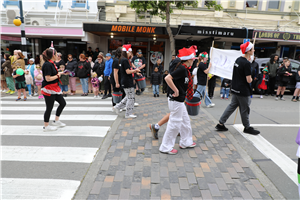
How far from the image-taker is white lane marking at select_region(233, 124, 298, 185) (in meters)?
3.46

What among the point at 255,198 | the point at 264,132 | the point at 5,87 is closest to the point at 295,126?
the point at 264,132

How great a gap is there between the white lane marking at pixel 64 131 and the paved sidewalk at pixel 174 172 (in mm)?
663

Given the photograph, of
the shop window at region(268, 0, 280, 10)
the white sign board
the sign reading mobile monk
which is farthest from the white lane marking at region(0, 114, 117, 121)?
the shop window at region(268, 0, 280, 10)

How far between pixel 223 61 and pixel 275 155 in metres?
4.63

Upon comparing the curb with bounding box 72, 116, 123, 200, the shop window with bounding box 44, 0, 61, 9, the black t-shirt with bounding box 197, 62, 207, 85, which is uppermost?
the shop window with bounding box 44, 0, 61, 9

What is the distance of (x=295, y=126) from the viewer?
593cm

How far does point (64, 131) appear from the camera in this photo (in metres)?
5.26

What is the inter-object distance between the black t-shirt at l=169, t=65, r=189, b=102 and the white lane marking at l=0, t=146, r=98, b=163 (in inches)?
76.7

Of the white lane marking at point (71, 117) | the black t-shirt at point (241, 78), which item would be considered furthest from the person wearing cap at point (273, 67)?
the white lane marking at point (71, 117)

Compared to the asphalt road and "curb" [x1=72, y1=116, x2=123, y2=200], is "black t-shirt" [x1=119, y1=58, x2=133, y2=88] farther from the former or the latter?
the asphalt road

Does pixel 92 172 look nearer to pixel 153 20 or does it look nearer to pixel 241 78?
pixel 241 78

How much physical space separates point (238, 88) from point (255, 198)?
8.60 feet

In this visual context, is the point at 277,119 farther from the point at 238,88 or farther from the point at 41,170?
the point at 41,170

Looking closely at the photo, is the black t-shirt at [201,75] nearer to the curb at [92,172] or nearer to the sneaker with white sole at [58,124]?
the curb at [92,172]
